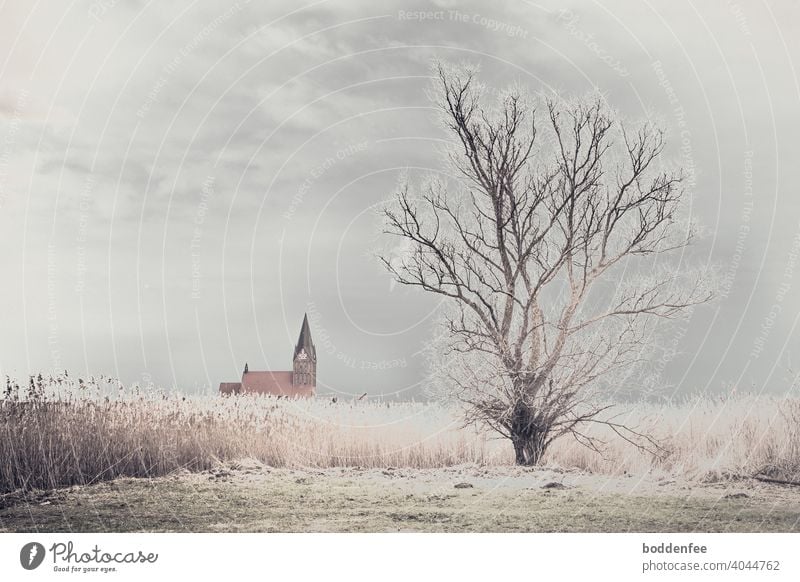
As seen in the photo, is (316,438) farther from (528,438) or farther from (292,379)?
(528,438)

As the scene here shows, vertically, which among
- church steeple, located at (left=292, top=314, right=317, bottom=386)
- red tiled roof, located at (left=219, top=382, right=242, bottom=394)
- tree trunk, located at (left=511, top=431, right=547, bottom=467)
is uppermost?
church steeple, located at (left=292, top=314, right=317, bottom=386)

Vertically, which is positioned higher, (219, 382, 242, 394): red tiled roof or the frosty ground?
(219, 382, 242, 394): red tiled roof

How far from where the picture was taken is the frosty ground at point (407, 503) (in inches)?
406

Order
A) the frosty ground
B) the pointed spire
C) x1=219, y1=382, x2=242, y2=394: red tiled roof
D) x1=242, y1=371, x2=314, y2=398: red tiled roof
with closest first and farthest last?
the frosty ground → the pointed spire → x1=242, y1=371, x2=314, y2=398: red tiled roof → x1=219, y1=382, x2=242, y2=394: red tiled roof

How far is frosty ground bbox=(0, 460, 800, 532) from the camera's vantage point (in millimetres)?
10320

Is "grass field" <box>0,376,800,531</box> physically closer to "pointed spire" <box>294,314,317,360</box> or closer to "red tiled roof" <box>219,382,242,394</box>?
"red tiled roof" <box>219,382,242,394</box>

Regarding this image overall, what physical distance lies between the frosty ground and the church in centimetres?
145

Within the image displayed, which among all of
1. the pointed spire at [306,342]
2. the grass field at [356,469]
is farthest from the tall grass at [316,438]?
the pointed spire at [306,342]

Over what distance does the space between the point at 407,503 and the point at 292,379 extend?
10.3 feet

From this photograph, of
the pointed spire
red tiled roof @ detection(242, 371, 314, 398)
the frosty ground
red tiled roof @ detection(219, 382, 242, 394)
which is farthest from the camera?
red tiled roof @ detection(219, 382, 242, 394)

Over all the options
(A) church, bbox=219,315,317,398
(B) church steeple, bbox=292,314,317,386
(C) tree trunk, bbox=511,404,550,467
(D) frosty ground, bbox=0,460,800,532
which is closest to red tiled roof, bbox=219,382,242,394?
(A) church, bbox=219,315,317,398

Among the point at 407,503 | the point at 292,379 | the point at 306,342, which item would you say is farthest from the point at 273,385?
the point at 407,503

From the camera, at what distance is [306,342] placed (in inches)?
469
